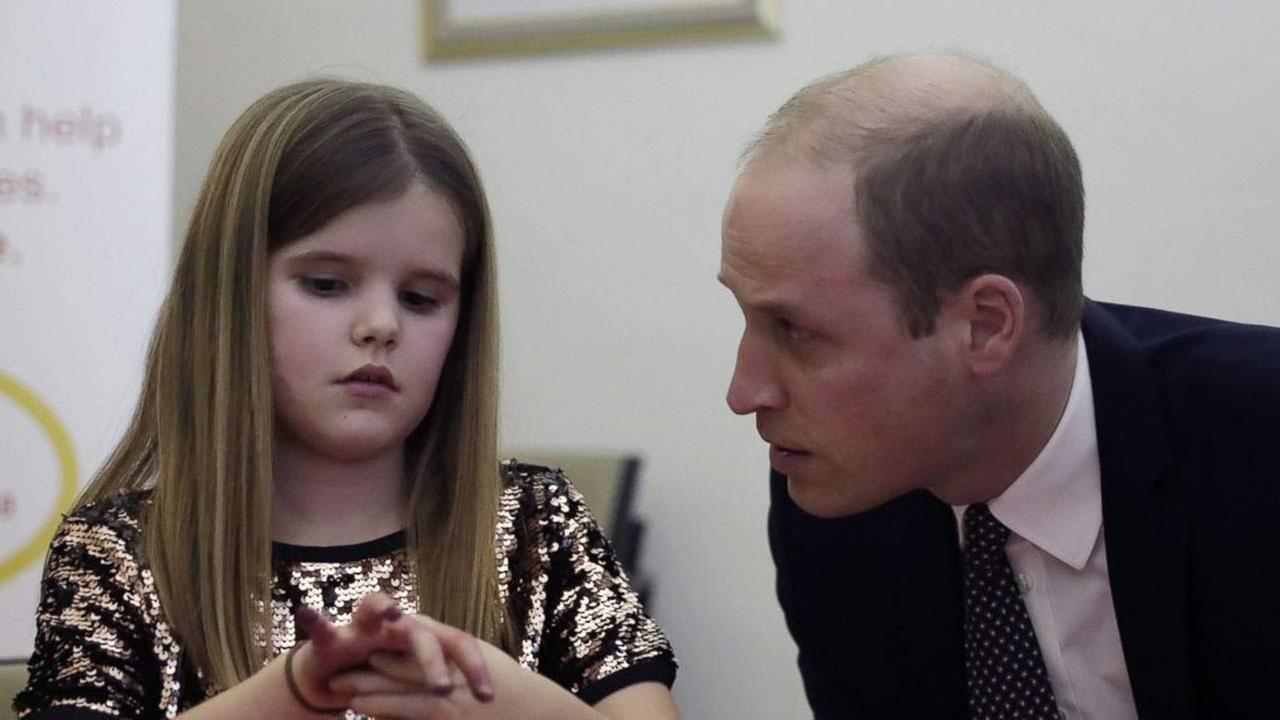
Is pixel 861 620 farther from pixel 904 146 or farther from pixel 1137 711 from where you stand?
pixel 904 146

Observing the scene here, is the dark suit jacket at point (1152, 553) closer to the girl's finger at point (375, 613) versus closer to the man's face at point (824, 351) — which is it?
the man's face at point (824, 351)

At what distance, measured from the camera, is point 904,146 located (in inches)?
63.2

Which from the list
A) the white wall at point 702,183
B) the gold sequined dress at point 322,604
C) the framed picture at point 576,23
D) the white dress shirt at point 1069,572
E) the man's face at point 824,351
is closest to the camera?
the gold sequined dress at point 322,604

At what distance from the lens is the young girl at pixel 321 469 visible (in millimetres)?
1487

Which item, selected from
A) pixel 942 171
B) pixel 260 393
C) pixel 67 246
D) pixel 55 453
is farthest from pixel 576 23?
pixel 260 393

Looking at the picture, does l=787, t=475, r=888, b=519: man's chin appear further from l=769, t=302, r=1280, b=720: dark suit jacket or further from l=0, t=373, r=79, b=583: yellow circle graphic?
l=0, t=373, r=79, b=583: yellow circle graphic

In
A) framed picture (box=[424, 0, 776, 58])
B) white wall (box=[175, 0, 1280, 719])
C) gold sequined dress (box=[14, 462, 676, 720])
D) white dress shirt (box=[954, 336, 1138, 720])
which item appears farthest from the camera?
framed picture (box=[424, 0, 776, 58])

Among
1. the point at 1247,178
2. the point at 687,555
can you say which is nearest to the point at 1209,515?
the point at 1247,178

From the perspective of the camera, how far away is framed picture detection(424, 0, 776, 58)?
3211 mm

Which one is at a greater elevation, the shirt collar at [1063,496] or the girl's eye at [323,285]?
the girl's eye at [323,285]

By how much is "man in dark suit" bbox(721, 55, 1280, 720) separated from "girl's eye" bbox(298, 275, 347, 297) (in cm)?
40

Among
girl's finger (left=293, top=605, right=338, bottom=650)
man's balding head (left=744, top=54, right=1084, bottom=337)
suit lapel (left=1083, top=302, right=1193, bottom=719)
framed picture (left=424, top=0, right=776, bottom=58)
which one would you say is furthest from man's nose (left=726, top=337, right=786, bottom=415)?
framed picture (left=424, top=0, right=776, bottom=58)

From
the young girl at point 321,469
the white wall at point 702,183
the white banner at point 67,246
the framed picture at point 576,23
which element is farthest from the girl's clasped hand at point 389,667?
the framed picture at point 576,23

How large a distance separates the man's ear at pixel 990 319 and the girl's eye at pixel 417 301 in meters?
0.53
